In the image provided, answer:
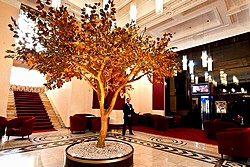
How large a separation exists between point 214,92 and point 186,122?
2.27 m

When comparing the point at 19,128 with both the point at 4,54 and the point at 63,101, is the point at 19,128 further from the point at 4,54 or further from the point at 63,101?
the point at 63,101

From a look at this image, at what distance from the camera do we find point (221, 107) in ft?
27.6

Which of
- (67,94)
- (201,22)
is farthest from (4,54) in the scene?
(201,22)

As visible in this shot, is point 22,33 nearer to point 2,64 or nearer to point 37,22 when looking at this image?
point 37,22

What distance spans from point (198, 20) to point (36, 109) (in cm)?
928

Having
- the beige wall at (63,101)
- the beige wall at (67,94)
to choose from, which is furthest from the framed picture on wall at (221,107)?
the beige wall at (63,101)

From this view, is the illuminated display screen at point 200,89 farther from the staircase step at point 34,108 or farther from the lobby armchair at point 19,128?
the lobby armchair at point 19,128

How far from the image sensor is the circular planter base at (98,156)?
2252mm

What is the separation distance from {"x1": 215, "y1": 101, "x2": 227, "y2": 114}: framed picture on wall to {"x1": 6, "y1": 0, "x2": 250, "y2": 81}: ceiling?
155 centimetres

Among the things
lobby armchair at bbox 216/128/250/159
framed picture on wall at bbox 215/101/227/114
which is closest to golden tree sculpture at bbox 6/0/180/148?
lobby armchair at bbox 216/128/250/159

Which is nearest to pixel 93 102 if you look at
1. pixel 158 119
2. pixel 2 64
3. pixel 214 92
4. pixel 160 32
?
pixel 158 119

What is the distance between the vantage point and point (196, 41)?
358 inches

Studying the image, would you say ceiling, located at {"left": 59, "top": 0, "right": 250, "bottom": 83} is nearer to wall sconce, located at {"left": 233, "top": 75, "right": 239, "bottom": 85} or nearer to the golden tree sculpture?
wall sconce, located at {"left": 233, "top": 75, "right": 239, "bottom": 85}

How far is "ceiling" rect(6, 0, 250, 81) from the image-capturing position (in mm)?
6129
